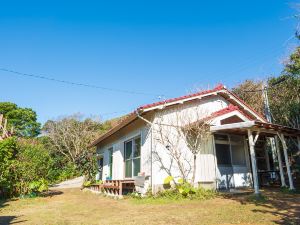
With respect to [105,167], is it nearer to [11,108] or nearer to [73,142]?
[73,142]

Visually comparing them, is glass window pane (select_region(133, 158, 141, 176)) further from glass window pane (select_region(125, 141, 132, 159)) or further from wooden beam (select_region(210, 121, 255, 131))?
wooden beam (select_region(210, 121, 255, 131))

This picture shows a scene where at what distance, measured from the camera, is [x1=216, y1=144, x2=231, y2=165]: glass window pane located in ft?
37.9

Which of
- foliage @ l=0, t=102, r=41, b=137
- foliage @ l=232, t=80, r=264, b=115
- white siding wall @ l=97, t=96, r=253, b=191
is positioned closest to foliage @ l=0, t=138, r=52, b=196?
white siding wall @ l=97, t=96, r=253, b=191

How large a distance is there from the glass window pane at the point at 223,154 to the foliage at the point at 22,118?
36826 millimetres

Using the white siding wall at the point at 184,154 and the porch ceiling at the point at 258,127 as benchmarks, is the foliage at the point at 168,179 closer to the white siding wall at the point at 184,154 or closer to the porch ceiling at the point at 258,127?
the white siding wall at the point at 184,154

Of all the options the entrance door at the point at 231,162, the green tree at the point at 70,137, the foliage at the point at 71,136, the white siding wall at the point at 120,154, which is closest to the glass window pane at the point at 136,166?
the white siding wall at the point at 120,154

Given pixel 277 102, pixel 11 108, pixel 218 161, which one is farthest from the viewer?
pixel 11 108

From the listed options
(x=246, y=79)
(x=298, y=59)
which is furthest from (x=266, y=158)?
(x=246, y=79)

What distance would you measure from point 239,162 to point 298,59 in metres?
6.51

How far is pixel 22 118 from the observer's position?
1655 inches

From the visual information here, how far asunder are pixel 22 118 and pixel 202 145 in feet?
127

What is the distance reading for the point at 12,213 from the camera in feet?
25.1

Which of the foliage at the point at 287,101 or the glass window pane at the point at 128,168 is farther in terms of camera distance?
the foliage at the point at 287,101

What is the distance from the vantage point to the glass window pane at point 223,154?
11.6m
